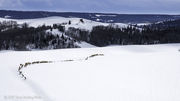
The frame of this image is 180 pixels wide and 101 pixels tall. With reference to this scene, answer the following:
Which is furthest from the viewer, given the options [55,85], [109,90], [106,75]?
[106,75]

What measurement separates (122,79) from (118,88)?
111 inches

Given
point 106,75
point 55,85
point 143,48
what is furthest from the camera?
point 143,48

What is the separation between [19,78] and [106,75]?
608 cm

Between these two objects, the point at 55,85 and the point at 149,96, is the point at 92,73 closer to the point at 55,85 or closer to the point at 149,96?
the point at 55,85

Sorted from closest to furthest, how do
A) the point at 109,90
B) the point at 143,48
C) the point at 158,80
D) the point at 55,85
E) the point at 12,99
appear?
1. the point at 12,99
2. the point at 109,90
3. the point at 55,85
4. the point at 158,80
5. the point at 143,48

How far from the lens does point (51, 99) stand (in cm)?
1636

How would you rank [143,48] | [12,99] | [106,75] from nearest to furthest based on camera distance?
[12,99] → [106,75] → [143,48]

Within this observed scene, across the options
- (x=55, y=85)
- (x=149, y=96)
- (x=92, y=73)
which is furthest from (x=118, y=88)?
(x=92, y=73)

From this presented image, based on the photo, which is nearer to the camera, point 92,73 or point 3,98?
point 3,98

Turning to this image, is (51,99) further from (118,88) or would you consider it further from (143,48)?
(143,48)

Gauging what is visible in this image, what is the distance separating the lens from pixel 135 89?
18.7m

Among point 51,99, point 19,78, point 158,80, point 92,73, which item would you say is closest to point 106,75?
point 92,73

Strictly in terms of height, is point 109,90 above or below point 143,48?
above

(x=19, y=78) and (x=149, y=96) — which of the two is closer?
(x=149, y=96)
